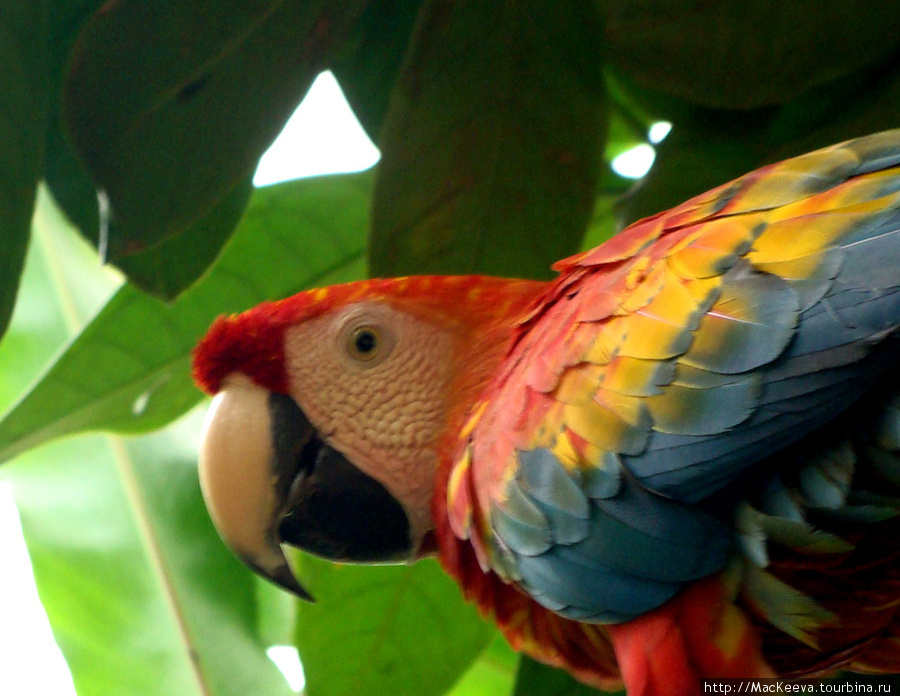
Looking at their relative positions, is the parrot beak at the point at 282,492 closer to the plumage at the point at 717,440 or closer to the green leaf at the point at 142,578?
the plumage at the point at 717,440

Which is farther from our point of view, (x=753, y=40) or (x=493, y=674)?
(x=493, y=674)

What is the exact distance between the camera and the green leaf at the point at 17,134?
57 cm

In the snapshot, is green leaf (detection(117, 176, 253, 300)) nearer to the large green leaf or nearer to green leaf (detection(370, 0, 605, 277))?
green leaf (detection(370, 0, 605, 277))

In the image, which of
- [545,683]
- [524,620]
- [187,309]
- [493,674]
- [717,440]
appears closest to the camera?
[717,440]

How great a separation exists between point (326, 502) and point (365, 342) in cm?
11

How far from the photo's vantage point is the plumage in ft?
1.28

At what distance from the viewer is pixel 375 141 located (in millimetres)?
723

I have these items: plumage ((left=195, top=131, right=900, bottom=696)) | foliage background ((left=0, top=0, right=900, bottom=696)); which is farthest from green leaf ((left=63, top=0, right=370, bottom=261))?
plumage ((left=195, top=131, right=900, bottom=696))

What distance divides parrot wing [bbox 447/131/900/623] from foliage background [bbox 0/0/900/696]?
175mm

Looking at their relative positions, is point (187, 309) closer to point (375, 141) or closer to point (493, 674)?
point (375, 141)

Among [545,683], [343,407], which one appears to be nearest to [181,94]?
[343,407]

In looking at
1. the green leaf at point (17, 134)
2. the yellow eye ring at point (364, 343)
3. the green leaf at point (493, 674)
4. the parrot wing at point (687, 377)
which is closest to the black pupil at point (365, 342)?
the yellow eye ring at point (364, 343)

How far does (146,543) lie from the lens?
0.97 m

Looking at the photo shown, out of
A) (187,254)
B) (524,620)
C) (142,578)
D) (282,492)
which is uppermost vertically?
(187,254)
